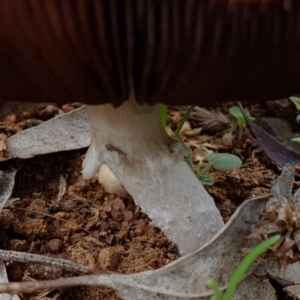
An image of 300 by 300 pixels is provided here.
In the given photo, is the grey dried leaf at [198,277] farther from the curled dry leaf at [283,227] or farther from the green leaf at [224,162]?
the green leaf at [224,162]

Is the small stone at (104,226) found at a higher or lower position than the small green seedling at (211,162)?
lower

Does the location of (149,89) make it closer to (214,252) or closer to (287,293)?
(214,252)

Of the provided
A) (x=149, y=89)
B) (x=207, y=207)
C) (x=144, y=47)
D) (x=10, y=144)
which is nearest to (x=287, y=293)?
(x=207, y=207)

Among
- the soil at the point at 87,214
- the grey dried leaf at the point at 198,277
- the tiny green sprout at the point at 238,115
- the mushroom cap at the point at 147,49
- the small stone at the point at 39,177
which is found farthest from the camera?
the tiny green sprout at the point at 238,115

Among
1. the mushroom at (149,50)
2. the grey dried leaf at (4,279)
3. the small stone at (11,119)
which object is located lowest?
the grey dried leaf at (4,279)

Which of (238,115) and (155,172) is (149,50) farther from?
(238,115)

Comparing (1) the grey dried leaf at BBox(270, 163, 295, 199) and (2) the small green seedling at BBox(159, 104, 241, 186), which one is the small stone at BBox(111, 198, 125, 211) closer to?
(2) the small green seedling at BBox(159, 104, 241, 186)

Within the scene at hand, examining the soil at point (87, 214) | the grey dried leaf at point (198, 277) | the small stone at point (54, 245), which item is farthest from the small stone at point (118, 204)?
the grey dried leaf at point (198, 277)
